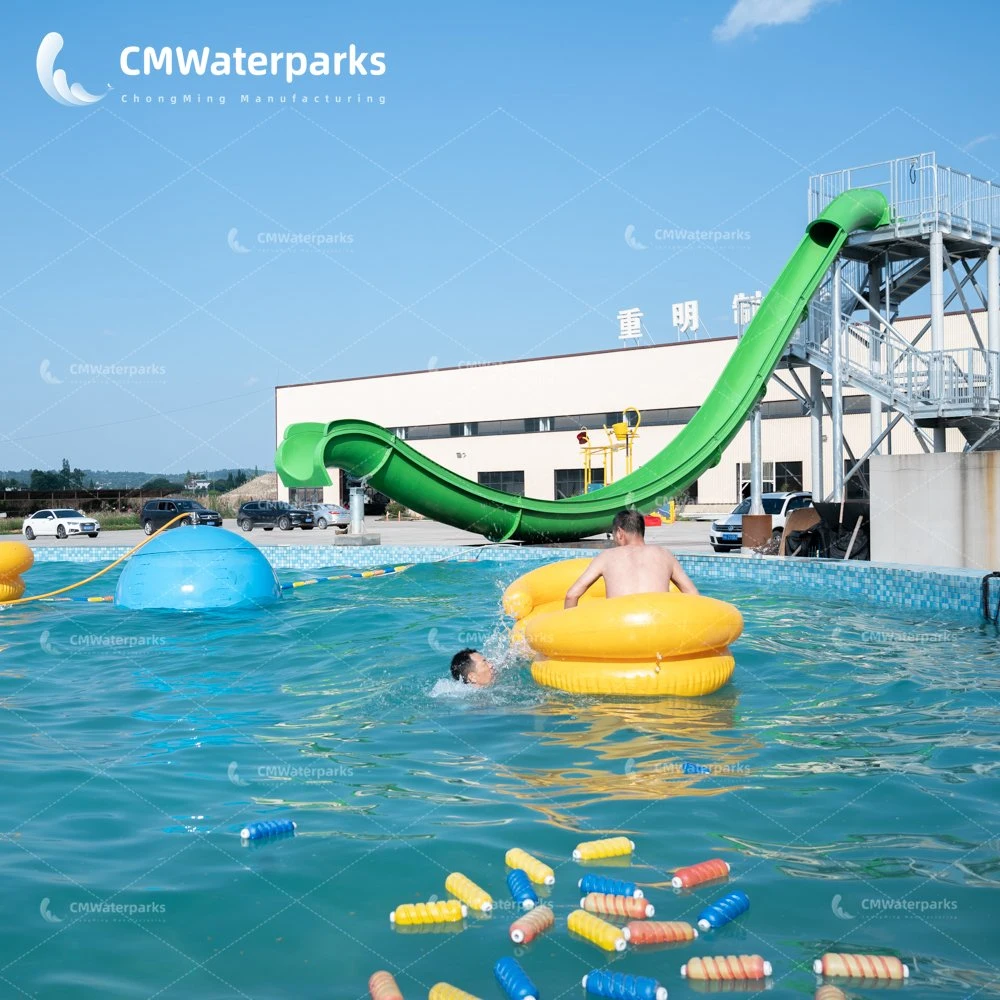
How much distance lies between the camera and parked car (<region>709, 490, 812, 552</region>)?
20812 millimetres

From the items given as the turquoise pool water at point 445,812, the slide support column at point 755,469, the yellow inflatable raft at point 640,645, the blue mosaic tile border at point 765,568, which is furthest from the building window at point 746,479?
the yellow inflatable raft at point 640,645

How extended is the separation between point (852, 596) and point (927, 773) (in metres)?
8.00

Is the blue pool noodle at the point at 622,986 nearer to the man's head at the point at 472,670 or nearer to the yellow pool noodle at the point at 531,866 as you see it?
the yellow pool noodle at the point at 531,866

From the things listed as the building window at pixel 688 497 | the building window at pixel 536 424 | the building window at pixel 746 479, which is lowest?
the building window at pixel 688 497

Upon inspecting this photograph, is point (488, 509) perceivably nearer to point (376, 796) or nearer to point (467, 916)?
point (376, 796)

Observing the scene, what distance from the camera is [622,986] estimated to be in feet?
10.7

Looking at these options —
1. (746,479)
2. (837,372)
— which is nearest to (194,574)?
(837,372)

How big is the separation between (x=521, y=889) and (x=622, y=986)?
804 mm

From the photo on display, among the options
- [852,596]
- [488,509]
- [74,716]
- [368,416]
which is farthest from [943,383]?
[368,416]

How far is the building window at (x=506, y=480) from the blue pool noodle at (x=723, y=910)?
39815 mm

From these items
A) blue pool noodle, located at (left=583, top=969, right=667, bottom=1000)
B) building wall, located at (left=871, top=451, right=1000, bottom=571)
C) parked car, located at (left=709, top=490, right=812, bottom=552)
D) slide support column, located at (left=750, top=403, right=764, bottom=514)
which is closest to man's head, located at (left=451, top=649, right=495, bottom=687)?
blue pool noodle, located at (left=583, top=969, right=667, bottom=1000)

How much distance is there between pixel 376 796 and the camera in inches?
207

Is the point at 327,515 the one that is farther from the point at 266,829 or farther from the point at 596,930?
the point at 596,930

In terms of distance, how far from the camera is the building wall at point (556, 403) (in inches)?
1437
